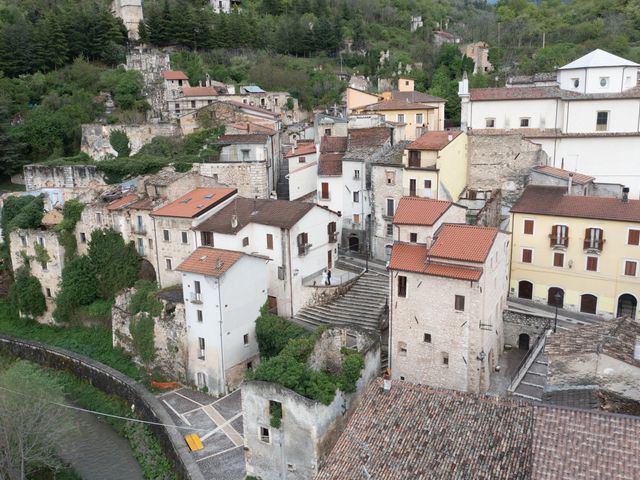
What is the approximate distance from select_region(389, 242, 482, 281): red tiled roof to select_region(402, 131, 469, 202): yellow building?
981 cm

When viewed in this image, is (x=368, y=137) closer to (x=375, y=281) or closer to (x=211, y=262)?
(x=375, y=281)

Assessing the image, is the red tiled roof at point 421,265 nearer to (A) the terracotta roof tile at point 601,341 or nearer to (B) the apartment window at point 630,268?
(A) the terracotta roof tile at point 601,341

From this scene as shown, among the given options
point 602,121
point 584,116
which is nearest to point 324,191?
point 584,116

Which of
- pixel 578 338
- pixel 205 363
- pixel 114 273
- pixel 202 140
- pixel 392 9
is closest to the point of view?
pixel 578 338

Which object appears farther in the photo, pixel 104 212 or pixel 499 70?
pixel 499 70

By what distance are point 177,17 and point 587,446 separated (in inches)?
3222

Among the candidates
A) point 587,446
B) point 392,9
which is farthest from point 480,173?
point 392,9

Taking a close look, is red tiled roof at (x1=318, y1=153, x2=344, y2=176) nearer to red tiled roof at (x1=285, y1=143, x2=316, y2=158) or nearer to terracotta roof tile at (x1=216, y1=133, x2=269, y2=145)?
red tiled roof at (x1=285, y1=143, x2=316, y2=158)

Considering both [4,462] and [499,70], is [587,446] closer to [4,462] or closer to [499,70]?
[4,462]

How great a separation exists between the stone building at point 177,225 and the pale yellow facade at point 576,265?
61.3 ft

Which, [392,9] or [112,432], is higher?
[392,9]

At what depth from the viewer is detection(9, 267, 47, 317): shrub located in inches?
1679

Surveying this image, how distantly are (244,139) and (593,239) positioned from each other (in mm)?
27109

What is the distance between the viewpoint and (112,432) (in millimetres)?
32000
